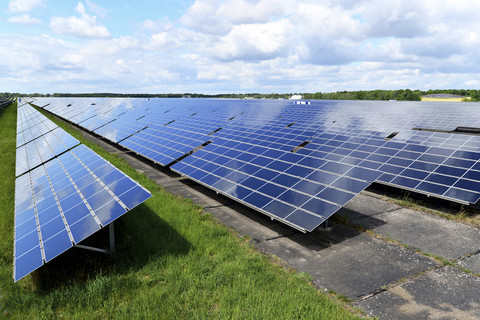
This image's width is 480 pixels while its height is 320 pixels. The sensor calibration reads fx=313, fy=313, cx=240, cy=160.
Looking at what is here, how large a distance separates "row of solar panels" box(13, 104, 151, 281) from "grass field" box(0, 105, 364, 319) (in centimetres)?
95

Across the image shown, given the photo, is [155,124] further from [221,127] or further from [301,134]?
[301,134]

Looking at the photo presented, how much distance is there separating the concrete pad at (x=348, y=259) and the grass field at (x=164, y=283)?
0.63m

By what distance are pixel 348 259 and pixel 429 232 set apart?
4.17 m

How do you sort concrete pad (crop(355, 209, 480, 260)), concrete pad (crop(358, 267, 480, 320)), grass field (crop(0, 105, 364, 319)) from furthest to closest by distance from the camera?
concrete pad (crop(355, 209, 480, 260))
concrete pad (crop(358, 267, 480, 320))
grass field (crop(0, 105, 364, 319))

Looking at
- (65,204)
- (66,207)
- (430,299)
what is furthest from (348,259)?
(65,204)

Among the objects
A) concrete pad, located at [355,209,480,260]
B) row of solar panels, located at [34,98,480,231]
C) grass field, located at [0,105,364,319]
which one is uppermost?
row of solar panels, located at [34,98,480,231]

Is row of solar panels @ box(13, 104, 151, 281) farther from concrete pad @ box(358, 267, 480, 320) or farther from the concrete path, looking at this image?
concrete pad @ box(358, 267, 480, 320)

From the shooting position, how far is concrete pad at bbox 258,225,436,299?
819cm

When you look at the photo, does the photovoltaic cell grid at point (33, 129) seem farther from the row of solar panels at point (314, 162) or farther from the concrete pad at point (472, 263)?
the concrete pad at point (472, 263)

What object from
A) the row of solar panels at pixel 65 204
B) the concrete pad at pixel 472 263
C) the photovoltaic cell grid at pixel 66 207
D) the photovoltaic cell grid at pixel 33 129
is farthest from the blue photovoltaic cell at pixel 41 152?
the concrete pad at pixel 472 263

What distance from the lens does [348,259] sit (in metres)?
9.35

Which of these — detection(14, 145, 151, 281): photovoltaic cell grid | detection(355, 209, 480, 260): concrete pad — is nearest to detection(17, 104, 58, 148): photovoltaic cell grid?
detection(14, 145, 151, 281): photovoltaic cell grid

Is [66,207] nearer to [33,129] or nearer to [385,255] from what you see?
[385,255]

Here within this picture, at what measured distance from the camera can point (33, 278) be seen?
7.81 metres
